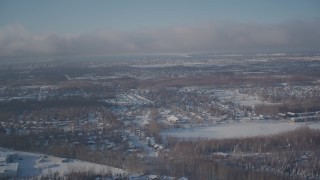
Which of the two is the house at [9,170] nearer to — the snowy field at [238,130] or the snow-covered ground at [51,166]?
the snow-covered ground at [51,166]

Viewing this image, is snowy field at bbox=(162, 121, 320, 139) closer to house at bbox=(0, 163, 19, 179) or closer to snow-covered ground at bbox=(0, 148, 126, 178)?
snow-covered ground at bbox=(0, 148, 126, 178)

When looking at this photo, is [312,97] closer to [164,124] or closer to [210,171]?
[164,124]

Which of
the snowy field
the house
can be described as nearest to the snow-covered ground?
the house

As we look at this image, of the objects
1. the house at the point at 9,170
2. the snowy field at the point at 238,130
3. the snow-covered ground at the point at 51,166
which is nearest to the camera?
the house at the point at 9,170

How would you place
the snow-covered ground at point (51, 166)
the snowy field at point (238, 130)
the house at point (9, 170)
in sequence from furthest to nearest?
the snowy field at point (238, 130)
the snow-covered ground at point (51, 166)
the house at point (9, 170)

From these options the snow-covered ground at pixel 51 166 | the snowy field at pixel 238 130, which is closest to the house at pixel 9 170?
the snow-covered ground at pixel 51 166

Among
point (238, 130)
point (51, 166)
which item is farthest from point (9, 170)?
point (238, 130)

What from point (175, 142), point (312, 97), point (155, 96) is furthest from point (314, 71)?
point (175, 142)
